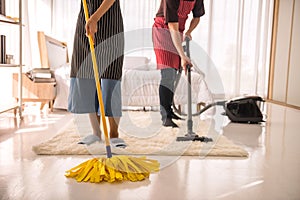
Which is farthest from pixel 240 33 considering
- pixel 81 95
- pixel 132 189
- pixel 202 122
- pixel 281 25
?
pixel 132 189

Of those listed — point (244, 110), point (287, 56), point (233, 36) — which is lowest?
point (244, 110)

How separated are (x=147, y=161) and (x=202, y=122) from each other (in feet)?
4.58

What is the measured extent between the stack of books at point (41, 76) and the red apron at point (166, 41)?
1.38 meters

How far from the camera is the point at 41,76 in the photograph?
3.26 metres

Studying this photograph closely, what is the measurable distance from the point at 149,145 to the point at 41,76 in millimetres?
1848

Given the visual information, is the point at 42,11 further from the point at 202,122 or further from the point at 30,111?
the point at 202,122

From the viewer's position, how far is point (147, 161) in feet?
4.88

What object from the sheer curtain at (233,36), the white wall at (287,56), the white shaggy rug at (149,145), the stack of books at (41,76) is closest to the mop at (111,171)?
the white shaggy rug at (149,145)

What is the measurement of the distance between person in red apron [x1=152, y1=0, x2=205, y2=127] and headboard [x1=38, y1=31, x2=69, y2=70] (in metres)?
1.71

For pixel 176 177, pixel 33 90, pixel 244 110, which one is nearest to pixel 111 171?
pixel 176 177

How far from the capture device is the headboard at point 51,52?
3631 millimetres

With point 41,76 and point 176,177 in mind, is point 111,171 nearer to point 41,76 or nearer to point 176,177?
point 176,177

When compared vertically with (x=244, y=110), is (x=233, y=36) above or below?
above

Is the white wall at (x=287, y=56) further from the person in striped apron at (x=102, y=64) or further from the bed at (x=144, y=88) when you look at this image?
the person in striped apron at (x=102, y=64)
